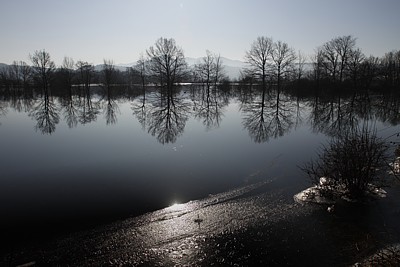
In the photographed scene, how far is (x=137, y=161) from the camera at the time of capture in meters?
12.9

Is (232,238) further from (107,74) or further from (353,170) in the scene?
(107,74)

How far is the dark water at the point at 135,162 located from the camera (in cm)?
860

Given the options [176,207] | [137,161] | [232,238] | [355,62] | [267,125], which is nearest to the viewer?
[232,238]

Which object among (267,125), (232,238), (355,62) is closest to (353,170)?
(232,238)

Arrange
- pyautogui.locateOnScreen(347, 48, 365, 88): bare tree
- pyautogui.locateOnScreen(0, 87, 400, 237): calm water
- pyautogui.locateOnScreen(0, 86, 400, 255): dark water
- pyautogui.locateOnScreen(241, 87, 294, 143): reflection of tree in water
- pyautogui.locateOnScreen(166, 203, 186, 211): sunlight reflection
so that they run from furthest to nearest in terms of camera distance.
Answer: pyautogui.locateOnScreen(347, 48, 365, 88): bare tree
pyautogui.locateOnScreen(241, 87, 294, 143): reflection of tree in water
pyautogui.locateOnScreen(0, 87, 400, 237): calm water
pyautogui.locateOnScreen(0, 86, 400, 255): dark water
pyautogui.locateOnScreen(166, 203, 186, 211): sunlight reflection

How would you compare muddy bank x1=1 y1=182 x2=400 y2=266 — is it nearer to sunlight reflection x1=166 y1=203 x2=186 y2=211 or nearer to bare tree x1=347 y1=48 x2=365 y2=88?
sunlight reflection x1=166 y1=203 x2=186 y2=211

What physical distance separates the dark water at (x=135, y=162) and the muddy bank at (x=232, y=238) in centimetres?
92

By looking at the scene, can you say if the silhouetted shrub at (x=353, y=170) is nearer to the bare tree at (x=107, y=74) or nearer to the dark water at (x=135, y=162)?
the dark water at (x=135, y=162)

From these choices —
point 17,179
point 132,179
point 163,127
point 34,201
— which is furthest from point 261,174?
point 163,127

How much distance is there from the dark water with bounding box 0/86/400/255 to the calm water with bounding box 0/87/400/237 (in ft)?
0.11

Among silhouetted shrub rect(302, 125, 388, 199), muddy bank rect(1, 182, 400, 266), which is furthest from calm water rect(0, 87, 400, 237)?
silhouetted shrub rect(302, 125, 388, 199)

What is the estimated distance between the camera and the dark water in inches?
339

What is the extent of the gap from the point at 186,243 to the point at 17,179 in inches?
311

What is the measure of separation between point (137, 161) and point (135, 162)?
168 mm
